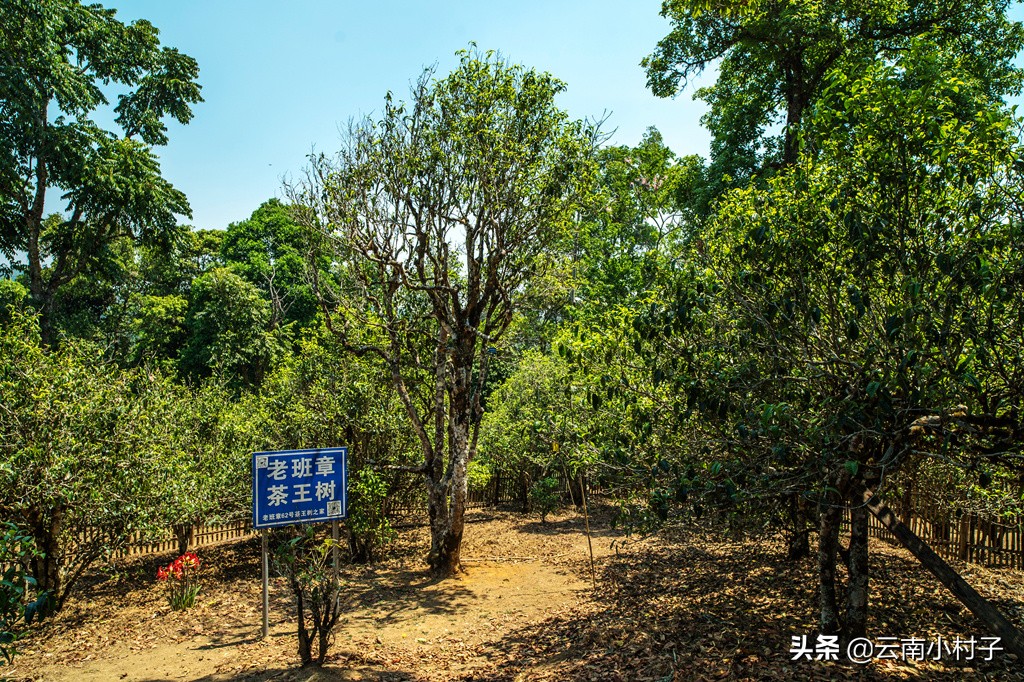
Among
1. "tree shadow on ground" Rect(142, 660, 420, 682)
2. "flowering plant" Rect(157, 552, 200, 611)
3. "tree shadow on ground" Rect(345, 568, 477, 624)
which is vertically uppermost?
"tree shadow on ground" Rect(142, 660, 420, 682)

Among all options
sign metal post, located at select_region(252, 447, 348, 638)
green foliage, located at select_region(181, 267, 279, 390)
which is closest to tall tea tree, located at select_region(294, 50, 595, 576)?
sign metal post, located at select_region(252, 447, 348, 638)

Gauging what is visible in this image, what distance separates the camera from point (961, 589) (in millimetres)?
4488

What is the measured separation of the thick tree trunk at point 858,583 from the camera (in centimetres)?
559

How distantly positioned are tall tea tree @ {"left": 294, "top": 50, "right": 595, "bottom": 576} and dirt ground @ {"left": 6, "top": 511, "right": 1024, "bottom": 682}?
198cm

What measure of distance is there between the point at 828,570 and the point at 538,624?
12.6ft

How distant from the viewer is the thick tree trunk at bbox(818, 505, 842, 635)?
18.8ft

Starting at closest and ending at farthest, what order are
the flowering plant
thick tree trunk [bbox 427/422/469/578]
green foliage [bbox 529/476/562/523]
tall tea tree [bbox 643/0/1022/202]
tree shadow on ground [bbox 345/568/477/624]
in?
tree shadow on ground [bbox 345/568/477/624]
the flowering plant
thick tree trunk [bbox 427/422/469/578]
tall tea tree [bbox 643/0/1022/202]
green foliage [bbox 529/476/562/523]

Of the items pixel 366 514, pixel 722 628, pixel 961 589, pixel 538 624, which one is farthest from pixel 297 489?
pixel 961 589

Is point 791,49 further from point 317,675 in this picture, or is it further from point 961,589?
point 317,675

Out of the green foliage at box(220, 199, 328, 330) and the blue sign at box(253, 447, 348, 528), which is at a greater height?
the green foliage at box(220, 199, 328, 330)

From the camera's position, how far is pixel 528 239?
442 inches

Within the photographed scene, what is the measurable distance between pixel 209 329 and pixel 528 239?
74.6ft

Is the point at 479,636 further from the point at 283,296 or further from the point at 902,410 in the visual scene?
the point at 283,296

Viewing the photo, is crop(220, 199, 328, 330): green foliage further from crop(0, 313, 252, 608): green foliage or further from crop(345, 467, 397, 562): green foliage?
crop(0, 313, 252, 608): green foliage
